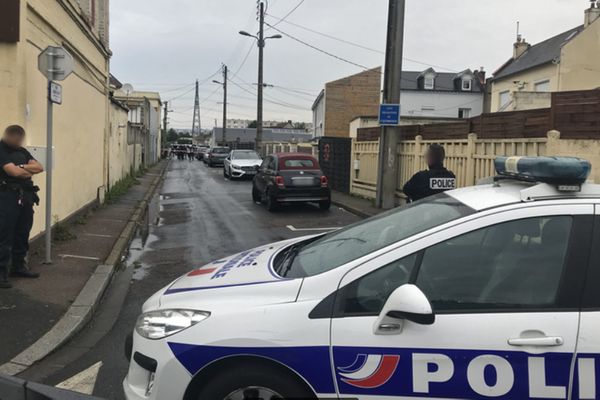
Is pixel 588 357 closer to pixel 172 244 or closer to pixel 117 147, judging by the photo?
pixel 172 244

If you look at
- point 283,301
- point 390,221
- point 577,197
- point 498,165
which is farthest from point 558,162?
point 283,301

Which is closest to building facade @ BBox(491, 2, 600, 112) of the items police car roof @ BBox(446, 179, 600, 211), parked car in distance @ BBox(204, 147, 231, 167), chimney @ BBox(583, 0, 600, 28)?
chimney @ BBox(583, 0, 600, 28)

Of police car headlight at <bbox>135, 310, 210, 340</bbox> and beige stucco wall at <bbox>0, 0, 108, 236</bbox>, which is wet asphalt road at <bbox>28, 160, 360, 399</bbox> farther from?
beige stucco wall at <bbox>0, 0, 108, 236</bbox>

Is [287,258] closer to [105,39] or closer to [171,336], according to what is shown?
[171,336]

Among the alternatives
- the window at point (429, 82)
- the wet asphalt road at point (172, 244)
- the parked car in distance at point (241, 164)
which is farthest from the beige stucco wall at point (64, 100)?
the window at point (429, 82)

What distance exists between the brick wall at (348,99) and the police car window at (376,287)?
4562 centimetres

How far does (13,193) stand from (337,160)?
14974 millimetres

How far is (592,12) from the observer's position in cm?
3044

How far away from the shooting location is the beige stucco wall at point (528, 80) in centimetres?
3103

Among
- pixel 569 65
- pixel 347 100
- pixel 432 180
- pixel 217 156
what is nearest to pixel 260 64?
pixel 217 156

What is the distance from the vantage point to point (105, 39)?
15430 millimetres

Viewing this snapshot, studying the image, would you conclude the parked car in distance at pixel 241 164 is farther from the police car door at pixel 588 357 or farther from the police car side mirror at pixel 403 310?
the police car door at pixel 588 357

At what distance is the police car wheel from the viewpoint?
2.76 meters

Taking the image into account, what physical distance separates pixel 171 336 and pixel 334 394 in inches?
35.6
